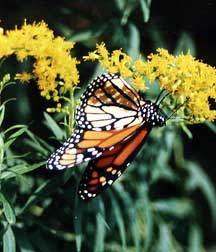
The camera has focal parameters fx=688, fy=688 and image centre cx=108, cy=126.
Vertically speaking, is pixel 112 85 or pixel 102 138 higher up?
pixel 112 85

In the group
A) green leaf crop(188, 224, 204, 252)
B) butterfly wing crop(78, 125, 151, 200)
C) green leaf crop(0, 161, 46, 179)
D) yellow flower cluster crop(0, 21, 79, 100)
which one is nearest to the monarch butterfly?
butterfly wing crop(78, 125, 151, 200)

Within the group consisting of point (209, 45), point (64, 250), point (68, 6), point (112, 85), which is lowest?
point (64, 250)

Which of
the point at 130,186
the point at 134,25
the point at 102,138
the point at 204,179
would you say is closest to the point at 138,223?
the point at 130,186

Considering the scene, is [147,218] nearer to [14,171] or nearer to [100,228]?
[100,228]

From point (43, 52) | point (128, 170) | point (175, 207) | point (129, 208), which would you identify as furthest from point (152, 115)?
point (175, 207)

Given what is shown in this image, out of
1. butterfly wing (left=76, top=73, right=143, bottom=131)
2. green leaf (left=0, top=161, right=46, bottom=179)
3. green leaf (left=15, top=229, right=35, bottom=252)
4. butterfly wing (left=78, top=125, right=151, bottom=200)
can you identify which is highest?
butterfly wing (left=76, top=73, right=143, bottom=131)

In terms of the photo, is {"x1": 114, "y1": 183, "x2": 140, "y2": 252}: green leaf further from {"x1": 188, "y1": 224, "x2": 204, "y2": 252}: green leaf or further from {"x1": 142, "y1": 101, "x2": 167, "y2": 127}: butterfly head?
{"x1": 188, "y1": 224, "x2": 204, "y2": 252}: green leaf

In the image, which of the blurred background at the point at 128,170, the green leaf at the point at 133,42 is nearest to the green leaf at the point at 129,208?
the blurred background at the point at 128,170

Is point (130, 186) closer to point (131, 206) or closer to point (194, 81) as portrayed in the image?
point (131, 206)
